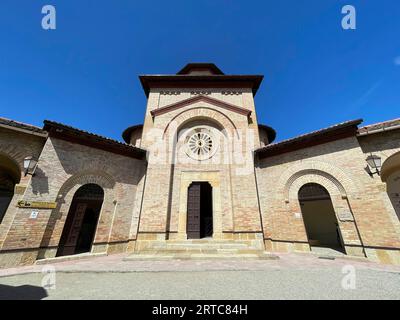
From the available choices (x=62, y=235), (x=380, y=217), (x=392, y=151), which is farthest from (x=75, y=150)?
(x=392, y=151)

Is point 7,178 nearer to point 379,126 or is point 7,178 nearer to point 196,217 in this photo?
point 196,217

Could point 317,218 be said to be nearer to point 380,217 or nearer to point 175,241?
point 380,217

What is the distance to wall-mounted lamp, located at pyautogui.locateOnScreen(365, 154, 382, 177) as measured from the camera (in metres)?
6.17

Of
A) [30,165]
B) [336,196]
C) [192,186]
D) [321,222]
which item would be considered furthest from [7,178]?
[321,222]

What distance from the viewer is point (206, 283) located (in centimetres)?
383

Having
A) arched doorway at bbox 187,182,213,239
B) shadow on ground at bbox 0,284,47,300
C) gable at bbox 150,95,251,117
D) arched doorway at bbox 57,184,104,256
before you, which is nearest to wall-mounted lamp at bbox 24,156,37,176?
arched doorway at bbox 57,184,104,256

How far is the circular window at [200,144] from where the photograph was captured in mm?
10008

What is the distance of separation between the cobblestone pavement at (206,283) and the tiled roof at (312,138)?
509 cm

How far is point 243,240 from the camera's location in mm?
7809

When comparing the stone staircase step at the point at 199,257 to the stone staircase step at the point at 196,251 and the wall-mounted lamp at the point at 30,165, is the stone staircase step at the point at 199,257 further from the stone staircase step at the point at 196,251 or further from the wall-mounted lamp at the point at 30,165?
the wall-mounted lamp at the point at 30,165

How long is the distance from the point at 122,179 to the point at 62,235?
327 cm

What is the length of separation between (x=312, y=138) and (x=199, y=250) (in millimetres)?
7335

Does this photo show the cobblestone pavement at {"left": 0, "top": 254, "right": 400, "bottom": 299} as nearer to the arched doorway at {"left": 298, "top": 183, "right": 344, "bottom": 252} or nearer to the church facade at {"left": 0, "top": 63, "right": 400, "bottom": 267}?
the church facade at {"left": 0, "top": 63, "right": 400, "bottom": 267}
